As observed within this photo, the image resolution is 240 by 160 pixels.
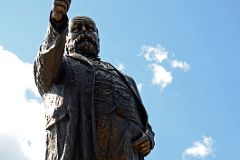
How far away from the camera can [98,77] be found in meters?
7.71

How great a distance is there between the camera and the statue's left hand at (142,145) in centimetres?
736

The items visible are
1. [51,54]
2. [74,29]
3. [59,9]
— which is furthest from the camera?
[74,29]

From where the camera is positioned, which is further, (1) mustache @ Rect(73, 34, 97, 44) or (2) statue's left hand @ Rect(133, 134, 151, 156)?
(1) mustache @ Rect(73, 34, 97, 44)

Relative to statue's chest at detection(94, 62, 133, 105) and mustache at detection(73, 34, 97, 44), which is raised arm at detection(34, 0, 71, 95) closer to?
statue's chest at detection(94, 62, 133, 105)

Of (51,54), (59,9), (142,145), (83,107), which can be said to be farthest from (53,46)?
(142,145)

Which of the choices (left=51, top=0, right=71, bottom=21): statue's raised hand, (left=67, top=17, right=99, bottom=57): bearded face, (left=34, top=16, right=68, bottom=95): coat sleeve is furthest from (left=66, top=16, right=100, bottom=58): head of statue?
(left=51, top=0, right=71, bottom=21): statue's raised hand

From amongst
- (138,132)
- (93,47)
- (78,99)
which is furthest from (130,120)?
(93,47)

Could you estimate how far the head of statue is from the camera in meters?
8.23

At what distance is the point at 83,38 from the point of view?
8.26m

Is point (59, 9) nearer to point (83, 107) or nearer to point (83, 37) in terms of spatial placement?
point (83, 107)

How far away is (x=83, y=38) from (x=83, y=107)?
1.29 meters

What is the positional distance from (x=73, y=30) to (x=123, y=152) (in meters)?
1.97

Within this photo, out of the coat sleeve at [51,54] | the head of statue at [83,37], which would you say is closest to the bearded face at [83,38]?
the head of statue at [83,37]

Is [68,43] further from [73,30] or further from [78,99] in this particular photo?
A: [78,99]
